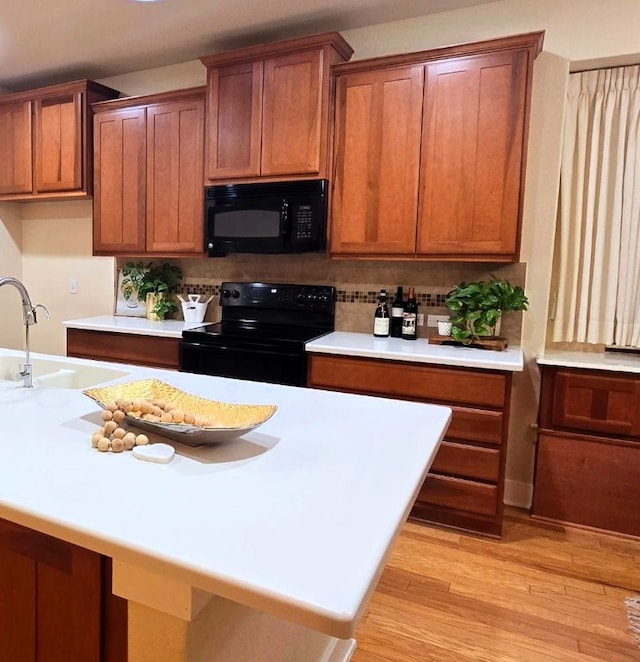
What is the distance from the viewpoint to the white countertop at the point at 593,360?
2324 millimetres

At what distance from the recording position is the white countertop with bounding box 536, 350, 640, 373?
2324 mm

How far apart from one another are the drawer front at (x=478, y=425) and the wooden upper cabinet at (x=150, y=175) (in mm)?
1841

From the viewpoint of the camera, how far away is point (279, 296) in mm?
3166

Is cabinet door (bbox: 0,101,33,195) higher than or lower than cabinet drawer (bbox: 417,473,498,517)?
higher

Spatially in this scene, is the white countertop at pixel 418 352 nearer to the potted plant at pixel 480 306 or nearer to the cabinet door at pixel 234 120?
the potted plant at pixel 480 306

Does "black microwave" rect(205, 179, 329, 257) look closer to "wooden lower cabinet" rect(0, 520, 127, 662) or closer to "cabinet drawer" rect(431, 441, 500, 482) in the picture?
"cabinet drawer" rect(431, 441, 500, 482)

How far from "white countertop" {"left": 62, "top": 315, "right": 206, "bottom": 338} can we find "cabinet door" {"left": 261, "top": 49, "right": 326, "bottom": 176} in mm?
1110

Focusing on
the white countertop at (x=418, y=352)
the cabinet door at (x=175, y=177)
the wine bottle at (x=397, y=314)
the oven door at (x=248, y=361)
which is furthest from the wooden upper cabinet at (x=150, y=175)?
the wine bottle at (x=397, y=314)

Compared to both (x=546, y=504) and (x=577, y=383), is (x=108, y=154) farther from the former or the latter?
(x=546, y=504)

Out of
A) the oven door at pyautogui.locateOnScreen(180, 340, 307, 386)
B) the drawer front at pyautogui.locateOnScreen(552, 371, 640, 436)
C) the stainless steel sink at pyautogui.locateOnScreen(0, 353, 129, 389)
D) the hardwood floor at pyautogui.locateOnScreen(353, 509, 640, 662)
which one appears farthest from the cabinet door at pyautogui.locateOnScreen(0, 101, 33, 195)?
the drawer front at pyautogui.locateOnScreen(552, 371, 640, 436)

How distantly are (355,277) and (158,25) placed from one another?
1.84 metres

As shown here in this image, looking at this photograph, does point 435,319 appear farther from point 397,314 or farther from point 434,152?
point 434,152

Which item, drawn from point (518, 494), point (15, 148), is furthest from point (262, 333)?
point (15, 148)

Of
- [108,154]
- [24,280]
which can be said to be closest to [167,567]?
[108,154]
